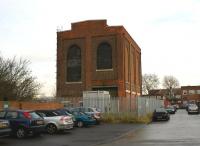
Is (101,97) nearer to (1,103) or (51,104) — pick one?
(51,104)

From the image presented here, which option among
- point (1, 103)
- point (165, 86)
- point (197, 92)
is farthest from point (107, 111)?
point (197, 92)

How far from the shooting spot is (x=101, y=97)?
47656 millimetres

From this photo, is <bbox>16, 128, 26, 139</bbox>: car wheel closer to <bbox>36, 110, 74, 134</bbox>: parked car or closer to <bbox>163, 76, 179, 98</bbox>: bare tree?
<bbox>36, 110, 74, 134</bbox>: parked car

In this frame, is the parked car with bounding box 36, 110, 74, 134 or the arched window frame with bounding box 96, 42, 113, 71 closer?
the parked car with bounding box 36, 110, 74, 134

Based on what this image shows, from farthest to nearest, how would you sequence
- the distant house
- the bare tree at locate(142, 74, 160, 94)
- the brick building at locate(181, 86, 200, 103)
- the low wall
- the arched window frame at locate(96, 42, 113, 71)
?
1. the brick building at locate(181, 86, 200, 103)
2. the distant house
3. the bare tree at locate(142, 74, 160, 94)
4. the arched window frame at locate(96, 42, 113, 71)
5. the low wall

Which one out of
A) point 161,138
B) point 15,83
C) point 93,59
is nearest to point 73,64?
point 93,59

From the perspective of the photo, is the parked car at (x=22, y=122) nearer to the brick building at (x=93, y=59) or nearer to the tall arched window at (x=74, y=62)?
the brick building at (x=93, y=59)

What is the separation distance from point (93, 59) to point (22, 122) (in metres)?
41.2

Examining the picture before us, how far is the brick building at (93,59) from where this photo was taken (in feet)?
207

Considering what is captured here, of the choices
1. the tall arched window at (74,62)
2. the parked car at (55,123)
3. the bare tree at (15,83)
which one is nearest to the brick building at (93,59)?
the tall arched window at (74,62)

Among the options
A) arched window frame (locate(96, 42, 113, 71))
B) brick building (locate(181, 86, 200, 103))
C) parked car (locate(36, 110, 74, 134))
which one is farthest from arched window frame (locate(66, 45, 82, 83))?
brick building (locate(181, 86, 200, 103))

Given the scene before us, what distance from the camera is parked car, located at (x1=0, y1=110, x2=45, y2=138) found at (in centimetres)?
2386

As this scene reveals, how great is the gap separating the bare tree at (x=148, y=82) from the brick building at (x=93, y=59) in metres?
66.4

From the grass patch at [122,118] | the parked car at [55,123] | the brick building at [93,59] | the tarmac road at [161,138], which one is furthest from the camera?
the brick building at [93,59]
